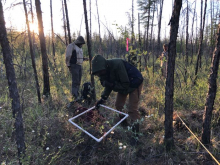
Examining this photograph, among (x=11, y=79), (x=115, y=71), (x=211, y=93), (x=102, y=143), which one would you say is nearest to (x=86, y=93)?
(x=115, y=71)

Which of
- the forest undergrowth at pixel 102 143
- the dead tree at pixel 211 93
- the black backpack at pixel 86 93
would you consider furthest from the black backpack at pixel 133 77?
the black backpack at pixel 86 93

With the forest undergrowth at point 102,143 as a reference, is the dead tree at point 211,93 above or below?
above

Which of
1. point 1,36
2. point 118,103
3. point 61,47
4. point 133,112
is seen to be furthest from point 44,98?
point 61,47

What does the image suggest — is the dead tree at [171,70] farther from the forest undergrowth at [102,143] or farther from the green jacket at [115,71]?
the green jacket at [115,71]

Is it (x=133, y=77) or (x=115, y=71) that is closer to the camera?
(x=115, y=71)

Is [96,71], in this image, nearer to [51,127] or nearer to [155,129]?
[51,127]

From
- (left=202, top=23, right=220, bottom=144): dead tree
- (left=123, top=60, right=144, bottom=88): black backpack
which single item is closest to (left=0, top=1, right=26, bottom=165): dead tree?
(left=123, top=60, right=144, bottom=88): black backpack

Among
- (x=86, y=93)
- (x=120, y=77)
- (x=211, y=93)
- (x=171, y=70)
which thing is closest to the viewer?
(x=171, y=70)

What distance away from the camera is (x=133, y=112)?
2.86 metres

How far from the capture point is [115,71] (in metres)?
2.66

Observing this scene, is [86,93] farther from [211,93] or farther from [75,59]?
Result: [211,93]

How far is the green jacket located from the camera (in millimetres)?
2469

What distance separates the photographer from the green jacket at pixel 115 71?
2.47 meters

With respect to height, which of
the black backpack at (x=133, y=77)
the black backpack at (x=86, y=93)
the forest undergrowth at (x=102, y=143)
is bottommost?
the forest undergrowth at (x=102, y=143)
